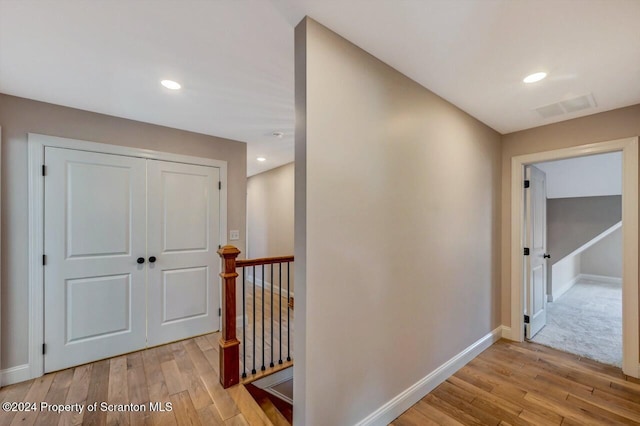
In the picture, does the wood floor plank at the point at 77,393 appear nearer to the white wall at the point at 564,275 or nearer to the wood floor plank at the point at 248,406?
the wood floor plank at the point at 248,406

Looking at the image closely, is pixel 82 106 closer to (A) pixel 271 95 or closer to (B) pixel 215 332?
(A) pixel 271 95

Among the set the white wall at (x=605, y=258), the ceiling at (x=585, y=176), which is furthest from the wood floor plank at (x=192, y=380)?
the white wall at (x=605, y=258)

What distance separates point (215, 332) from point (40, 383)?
4.80 ft

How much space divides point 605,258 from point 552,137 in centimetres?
522

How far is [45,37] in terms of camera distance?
147 cm

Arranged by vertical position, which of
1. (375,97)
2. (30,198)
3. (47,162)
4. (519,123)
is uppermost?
(519,123)

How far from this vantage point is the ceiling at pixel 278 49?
4.25 ft

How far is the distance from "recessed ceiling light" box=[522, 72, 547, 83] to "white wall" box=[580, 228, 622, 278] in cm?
605

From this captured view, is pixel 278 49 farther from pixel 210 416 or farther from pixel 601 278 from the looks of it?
pixel 601 278

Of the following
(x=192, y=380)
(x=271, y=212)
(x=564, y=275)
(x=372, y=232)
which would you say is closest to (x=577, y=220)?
(x=564, y=275)

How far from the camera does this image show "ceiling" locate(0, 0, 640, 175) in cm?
130

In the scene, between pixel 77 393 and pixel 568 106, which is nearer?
pixel 77 393

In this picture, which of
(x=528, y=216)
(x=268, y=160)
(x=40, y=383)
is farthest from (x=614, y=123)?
(x=40, y=383)

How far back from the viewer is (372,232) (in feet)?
5.42
